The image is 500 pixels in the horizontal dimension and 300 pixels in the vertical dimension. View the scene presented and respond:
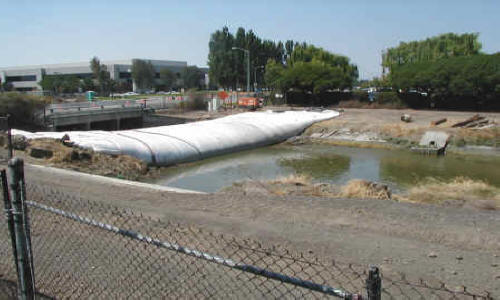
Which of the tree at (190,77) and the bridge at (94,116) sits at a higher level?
the tree at (190,77)

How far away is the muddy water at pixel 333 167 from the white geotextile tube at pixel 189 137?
78 cm

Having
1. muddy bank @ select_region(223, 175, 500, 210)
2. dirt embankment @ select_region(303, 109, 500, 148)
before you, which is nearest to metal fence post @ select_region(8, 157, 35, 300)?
muddy bank @ select_region(223, 175, 500, 210)

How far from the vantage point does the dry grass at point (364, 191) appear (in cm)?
1486

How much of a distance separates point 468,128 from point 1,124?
103ft

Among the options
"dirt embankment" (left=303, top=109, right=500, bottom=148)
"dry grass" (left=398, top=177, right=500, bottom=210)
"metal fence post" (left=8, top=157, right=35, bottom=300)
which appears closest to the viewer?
"metal fence post" (left=8, top=157, right=35, bottom=300)

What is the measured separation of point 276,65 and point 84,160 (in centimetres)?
5886

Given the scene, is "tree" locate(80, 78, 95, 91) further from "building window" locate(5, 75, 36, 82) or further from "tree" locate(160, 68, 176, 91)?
"building window" locate(5, 75, 36, 82)

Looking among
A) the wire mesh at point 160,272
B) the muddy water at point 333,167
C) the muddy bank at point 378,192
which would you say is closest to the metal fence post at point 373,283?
the wire mesh at point 160,272

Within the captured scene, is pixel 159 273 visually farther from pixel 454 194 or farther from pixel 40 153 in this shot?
pixel 40 153

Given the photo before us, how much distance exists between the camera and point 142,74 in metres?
111

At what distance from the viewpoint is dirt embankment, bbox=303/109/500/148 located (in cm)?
3222

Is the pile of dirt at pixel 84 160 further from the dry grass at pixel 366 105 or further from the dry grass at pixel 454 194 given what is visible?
the dry grass at pixel 366 105

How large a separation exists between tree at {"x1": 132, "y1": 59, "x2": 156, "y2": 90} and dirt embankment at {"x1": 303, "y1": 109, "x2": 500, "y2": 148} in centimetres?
7710

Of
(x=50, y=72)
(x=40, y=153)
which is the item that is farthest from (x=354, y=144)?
(x=50, y=72)
